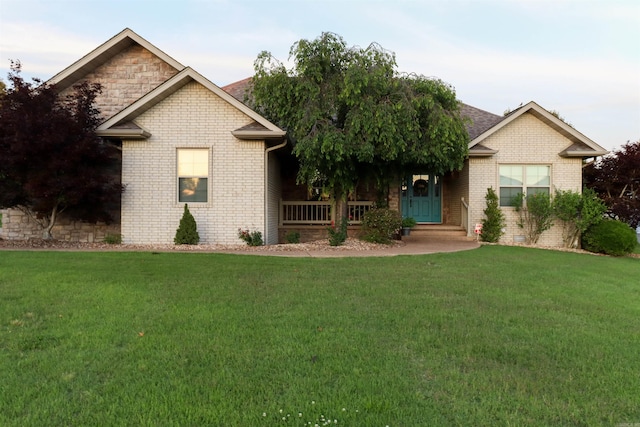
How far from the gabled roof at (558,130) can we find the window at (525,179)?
914mm

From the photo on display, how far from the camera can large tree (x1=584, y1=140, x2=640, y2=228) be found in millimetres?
13602

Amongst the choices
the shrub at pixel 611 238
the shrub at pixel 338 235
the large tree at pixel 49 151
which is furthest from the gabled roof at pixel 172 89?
the shrub at pixel 611 238

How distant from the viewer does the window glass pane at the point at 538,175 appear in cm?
1449

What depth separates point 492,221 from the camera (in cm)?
1398

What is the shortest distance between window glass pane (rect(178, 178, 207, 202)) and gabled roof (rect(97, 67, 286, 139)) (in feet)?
6.04

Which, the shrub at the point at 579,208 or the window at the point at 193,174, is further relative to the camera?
the shrub at the point at 579,208

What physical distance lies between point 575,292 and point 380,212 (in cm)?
694

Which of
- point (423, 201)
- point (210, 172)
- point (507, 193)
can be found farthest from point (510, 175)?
point (210, 172)

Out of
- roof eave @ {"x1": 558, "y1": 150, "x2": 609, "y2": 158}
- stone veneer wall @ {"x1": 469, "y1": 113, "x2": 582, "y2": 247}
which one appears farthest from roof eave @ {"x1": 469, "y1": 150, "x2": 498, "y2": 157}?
roof eave @ {"x1": 558, "y1": 150, "x2": 609, "y2": 158}

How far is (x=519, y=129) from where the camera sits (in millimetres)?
14398

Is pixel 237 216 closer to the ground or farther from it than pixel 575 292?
farther from it

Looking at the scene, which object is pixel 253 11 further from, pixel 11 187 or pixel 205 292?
pixel 205 292

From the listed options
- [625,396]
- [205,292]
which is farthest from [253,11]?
[625,396]

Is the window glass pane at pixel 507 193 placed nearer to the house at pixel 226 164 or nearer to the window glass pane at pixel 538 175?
the house at pixel 226 164
